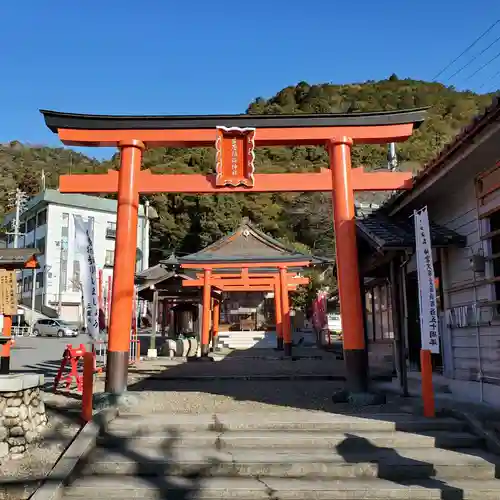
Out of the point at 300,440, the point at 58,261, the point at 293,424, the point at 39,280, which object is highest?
the point at 58,261

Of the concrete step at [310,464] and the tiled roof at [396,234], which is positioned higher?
the tiled roof at [396,234]

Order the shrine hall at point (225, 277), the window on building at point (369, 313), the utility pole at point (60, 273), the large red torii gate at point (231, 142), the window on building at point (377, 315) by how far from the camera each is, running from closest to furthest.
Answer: the large red torii gate at point (231, 142) → the window on building at point (377, 315) → the window on building at point (369, 313) → the shrine hall at point (225, 277) → the utility pole at point (60, 273)

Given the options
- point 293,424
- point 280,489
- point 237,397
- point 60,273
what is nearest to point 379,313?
point 237,397

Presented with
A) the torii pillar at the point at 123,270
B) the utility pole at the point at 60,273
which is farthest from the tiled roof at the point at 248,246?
the utility pole at the point at 60,273

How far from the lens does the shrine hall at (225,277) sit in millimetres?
21641

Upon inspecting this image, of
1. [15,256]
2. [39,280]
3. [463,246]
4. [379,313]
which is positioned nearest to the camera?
[463,246]

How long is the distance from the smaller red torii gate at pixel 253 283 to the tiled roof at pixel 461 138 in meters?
13.4

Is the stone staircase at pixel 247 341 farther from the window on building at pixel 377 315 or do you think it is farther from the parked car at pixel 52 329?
the window on building at pixel 377 315

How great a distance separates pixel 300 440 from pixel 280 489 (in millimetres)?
973

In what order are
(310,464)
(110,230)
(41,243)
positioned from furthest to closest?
(110,230) → (41,243) → (310,464)

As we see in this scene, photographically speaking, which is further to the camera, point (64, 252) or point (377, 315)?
point (64, 252)

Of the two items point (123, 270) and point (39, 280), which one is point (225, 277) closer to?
point (123, 270)

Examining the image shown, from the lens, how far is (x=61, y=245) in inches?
1881

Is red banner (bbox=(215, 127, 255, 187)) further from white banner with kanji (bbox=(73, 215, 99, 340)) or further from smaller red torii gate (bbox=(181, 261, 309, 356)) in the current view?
smaller red torii gate (bbox=(181, 261, 309, 356))
